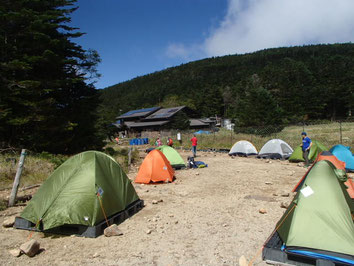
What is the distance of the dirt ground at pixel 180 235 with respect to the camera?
3713mm

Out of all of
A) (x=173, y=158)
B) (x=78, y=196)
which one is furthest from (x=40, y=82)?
(x=78, y=196)

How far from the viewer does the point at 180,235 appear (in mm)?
4520

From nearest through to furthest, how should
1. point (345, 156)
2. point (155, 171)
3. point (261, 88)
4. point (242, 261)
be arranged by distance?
1. point (242, 261)
2. point (155, 171)
3. point (345, 156)
4. point (261, 88)

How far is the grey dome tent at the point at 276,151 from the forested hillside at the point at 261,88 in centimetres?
1387

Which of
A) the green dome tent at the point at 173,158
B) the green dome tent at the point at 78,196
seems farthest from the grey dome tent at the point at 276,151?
the green dome tent at the point at 78,196

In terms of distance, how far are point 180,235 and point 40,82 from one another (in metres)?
10.8

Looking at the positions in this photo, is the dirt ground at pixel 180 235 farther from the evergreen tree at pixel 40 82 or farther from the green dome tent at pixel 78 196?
the evergreen tree at pixel 40 82

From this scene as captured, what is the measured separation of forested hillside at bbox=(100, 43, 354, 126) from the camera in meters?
40.8

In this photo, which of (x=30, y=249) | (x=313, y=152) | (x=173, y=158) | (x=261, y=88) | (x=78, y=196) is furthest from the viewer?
(x=261, y=88)

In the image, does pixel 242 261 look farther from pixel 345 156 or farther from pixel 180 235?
pixel 345 156

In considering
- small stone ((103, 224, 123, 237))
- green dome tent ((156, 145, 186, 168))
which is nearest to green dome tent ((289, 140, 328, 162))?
green dome tent ((156, 145, 186, 168))

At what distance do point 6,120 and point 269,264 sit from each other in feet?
41.7

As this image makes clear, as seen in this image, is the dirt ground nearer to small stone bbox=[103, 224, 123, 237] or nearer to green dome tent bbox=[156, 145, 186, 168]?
Result: small stone bbox=[103, 224, 123, 237]

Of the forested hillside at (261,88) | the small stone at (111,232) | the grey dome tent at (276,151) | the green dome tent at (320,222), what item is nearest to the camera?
the green dome tent at (320,222)
